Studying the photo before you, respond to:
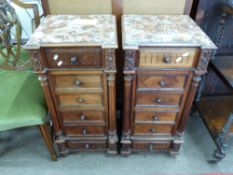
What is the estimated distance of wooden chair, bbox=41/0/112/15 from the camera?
1184 mm

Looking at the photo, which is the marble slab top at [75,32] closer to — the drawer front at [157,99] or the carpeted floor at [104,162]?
the drawer front at [157,99]

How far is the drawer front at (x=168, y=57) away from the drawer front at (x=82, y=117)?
416 millimetres

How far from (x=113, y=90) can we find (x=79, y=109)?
9.7 inches

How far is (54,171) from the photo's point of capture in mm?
1346

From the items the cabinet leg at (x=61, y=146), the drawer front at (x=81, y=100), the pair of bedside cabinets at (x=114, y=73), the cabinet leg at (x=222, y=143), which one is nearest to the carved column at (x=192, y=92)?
the pair of bedside cabinets at (x=114, y=73)

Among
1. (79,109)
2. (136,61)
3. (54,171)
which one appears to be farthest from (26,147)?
(136,61)

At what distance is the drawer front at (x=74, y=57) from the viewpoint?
91 cm

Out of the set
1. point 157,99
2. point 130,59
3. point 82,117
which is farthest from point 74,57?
point 157,99

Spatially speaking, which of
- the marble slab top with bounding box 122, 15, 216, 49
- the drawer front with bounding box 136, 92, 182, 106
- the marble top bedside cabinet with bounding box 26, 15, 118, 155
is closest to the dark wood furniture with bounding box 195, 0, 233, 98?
the marble slab top with bounding box 122, 15, 216, 49

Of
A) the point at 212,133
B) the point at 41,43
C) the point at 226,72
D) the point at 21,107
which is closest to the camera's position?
the point at 41,43

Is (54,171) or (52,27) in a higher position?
(52,27)

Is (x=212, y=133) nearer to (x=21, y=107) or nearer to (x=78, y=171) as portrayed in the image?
(x=78, y=171)

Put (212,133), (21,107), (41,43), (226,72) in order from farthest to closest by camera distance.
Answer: (212,133) → (226,72) → (21,107) → (41,43)

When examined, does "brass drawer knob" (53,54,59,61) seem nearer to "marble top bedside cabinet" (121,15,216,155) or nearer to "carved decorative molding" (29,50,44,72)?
"carved decorative molding" (29,50,44,72)
